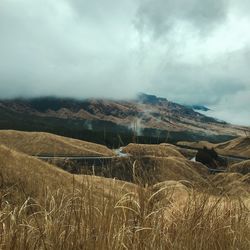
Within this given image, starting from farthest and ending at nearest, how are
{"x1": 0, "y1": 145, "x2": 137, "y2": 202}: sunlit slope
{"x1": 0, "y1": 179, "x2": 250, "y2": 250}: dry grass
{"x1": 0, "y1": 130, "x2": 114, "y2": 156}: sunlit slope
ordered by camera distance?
{"x1": 0, "y1": 130, "x2": 114, "y2": 156}: sunlit slope → {"x1": 0, "y1": 145, "x2": 137, "y2": 202}: sunlit slope → {"x1": 0, "y1": 179, "x2": 250, "y2": 250}: dry grass

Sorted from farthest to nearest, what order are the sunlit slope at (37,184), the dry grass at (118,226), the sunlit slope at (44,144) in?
1. the sunlit slope at (44,144)
2. the sunlit slope at (37,184)
3. the dry grass at (118,226)

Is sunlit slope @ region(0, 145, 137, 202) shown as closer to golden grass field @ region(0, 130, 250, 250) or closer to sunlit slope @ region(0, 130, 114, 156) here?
golden grass field @ region(0, 130, 250, 250)

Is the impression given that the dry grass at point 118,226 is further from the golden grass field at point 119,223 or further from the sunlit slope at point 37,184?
the sunlit slope at point 37,184

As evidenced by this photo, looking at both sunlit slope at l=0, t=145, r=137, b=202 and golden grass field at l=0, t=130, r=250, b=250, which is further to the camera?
sunlit slope at l=0, t=145, r=137, b=202

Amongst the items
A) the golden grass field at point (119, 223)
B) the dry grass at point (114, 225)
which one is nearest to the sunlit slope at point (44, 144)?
the golden grass field at point (119, 223)

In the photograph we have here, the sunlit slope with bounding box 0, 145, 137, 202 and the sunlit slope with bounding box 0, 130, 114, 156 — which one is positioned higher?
the sunlit slope with bounding box 0, 145, 137, 202

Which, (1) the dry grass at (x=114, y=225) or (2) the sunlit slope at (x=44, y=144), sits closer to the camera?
(1) the dry grass at (x=114, y=225)

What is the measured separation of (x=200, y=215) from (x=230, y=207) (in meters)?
1.44

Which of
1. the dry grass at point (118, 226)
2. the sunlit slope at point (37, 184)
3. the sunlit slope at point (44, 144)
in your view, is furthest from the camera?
the sunlit slope at point (44, 144)

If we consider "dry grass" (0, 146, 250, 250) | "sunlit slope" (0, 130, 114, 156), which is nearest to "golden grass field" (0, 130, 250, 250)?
"dry grass" (0, 146, 250, 250)

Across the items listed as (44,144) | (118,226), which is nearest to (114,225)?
(118,226)

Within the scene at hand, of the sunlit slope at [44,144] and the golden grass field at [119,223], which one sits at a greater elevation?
the golden grass field at [119,223]

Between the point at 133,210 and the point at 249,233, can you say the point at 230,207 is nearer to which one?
the point at 249,233

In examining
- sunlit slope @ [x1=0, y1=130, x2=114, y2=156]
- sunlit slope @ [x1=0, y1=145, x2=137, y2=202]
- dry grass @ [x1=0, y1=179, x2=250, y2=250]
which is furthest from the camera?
sunlit slope @ [x1=0, y1=130, x2=114, y2=156]
